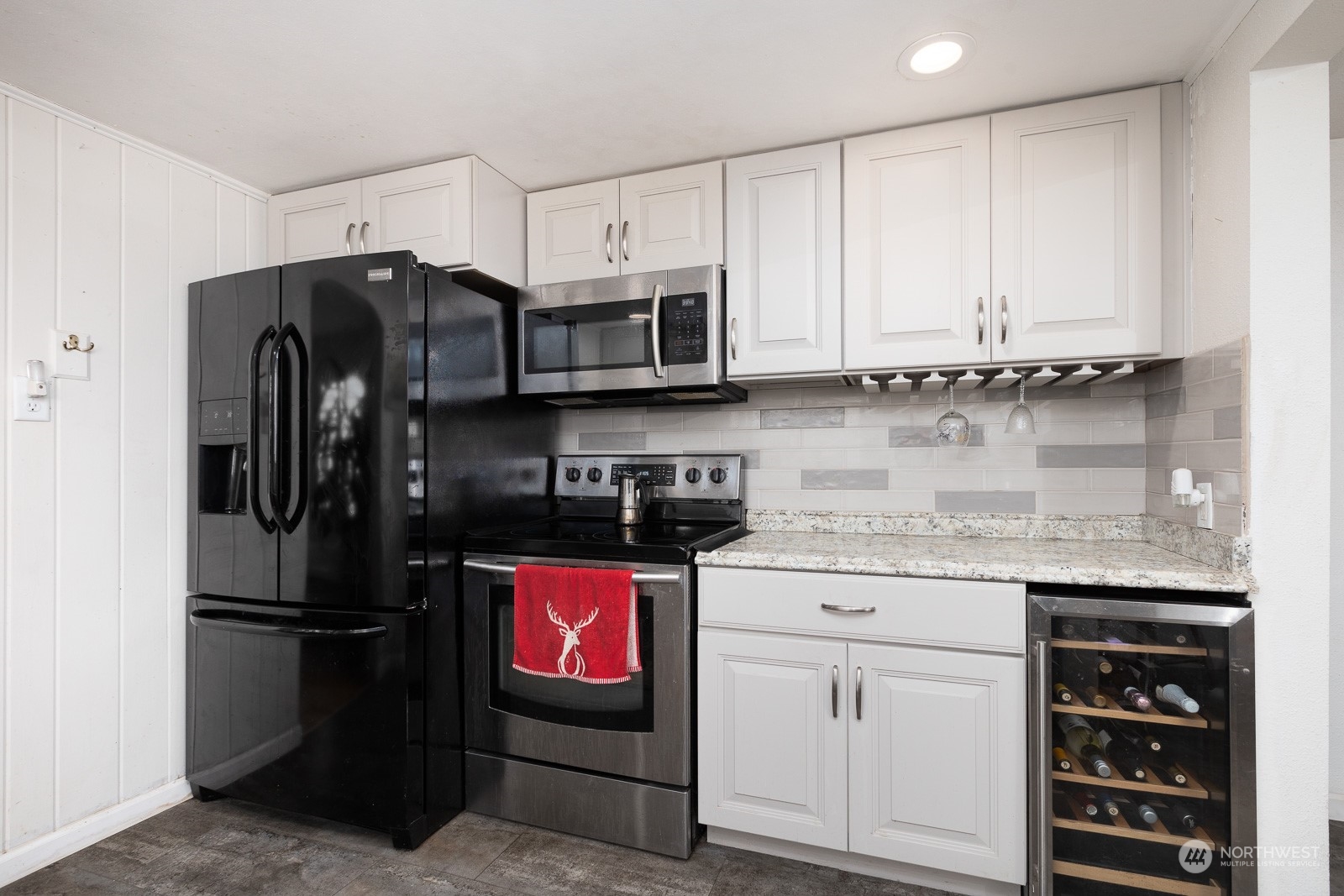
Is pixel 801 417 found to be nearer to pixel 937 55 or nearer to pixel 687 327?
pixel 687 327

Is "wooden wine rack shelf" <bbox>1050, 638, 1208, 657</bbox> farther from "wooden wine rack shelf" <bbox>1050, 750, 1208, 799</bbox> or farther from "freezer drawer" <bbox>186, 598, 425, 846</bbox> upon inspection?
"freezer drawer" <bbox>186, 598, 425, 846</bbox>

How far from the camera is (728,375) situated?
7.22 ft

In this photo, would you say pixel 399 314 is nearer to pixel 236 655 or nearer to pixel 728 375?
pixel 728 375

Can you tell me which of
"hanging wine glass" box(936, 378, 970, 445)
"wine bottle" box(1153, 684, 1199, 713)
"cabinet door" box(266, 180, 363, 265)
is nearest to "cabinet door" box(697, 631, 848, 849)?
"wine bottle" box(1153, 684, 1199, 713)

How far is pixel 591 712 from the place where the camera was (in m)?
1.97

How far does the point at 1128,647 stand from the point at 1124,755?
281 millimetres

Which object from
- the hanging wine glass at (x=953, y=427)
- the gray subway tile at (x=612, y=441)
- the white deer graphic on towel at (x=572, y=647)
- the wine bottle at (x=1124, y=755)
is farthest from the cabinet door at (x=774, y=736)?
the gray subway tile at (x=612, y=441)

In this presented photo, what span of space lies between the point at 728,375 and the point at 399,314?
1048 mm

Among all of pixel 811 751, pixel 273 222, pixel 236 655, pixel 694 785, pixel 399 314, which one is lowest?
pixel 694 785

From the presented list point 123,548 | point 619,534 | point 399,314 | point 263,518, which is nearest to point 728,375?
point 619,534

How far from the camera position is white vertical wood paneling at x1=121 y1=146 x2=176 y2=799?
2096 millimetres

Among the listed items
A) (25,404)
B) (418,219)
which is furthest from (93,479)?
(418,219)

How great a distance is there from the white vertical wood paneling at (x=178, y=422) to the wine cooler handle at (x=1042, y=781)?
267 centimetres

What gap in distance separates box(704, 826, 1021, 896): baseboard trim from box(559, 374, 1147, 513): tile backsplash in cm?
109
